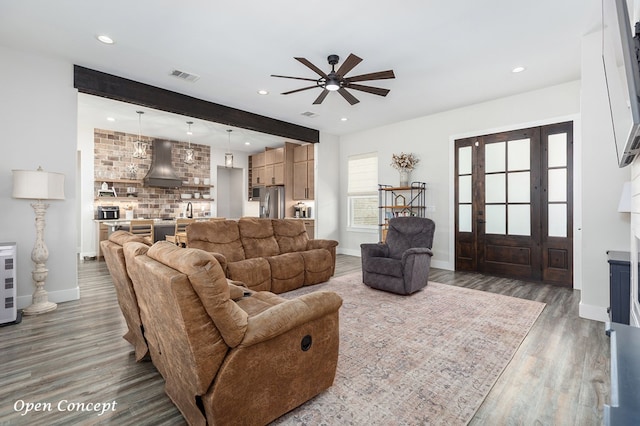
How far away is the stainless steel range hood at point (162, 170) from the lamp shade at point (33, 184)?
4068 mm

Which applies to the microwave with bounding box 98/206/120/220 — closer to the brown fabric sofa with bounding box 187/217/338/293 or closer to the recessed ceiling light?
the brown fabric sofa with bounding box 187/217/338/293

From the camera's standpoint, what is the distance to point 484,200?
5219 millimetres

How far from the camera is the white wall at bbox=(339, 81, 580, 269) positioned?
454 cm

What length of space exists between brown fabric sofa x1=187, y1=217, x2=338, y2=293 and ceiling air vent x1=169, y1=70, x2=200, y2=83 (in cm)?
199

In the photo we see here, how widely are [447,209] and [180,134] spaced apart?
625 cm

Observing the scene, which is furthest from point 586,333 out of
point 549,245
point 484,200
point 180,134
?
point 180,134

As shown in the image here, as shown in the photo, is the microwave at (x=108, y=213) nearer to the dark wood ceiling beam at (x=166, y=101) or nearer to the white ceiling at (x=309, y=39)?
the dark wood ceiling beam at (x=166, y=101)

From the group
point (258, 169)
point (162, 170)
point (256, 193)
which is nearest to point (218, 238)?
point (162, 170)

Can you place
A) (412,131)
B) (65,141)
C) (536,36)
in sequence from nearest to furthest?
(536,36) < (65,141) < (412,131)

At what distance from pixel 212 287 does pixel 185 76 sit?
379cm

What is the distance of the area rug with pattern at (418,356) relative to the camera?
171cm

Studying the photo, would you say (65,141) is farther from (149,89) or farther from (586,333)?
(586,333)

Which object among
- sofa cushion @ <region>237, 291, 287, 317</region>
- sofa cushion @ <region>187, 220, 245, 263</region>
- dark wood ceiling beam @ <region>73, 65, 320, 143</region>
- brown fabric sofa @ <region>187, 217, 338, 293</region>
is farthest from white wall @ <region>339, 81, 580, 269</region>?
sofa cushion @ <region>237, 291, 287, 317</region>

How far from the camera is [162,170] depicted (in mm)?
7480
